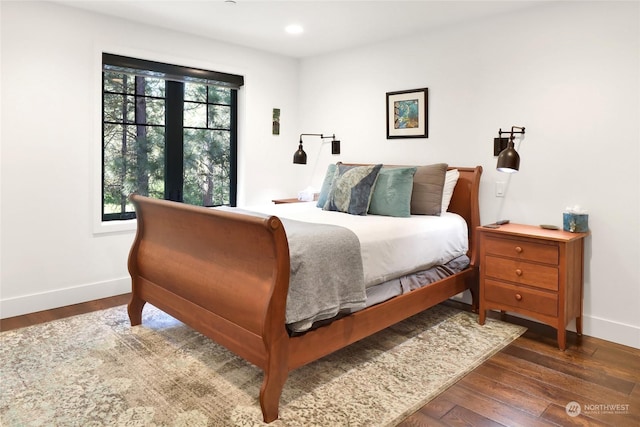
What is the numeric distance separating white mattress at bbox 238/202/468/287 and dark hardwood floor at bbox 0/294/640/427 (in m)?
0.73

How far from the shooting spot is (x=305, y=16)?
139 inches

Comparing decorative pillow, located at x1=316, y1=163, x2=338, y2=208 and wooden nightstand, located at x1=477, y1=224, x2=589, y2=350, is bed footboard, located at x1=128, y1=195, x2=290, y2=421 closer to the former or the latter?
decorative pillow, located at x1=316, y1=163, x2=338, y2=208

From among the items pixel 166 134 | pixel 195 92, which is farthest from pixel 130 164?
pixel 195 92

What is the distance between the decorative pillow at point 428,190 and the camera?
338 cm

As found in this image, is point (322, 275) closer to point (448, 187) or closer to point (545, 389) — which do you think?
point (545, 389)

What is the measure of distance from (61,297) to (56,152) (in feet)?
3.81

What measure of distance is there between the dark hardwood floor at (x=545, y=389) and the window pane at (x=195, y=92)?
8.26 feet

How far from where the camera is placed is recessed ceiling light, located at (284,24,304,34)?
380 cm

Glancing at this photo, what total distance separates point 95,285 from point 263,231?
2.45m

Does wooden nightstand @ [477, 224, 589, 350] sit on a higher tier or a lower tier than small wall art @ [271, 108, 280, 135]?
lower

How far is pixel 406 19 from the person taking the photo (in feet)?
11.6

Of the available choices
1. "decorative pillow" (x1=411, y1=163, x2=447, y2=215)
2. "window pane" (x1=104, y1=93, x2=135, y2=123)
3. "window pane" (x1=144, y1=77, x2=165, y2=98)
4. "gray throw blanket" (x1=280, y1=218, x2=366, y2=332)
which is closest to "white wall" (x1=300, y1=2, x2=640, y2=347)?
"decorative pillow" (x1=411, y1=163, x2=447, y2=215)

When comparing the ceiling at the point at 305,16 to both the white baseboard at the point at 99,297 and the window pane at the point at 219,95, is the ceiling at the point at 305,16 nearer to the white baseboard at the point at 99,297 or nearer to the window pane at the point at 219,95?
the window pane at the point at 219,95

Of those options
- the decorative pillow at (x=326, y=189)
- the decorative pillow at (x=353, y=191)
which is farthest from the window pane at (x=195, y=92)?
the decorative pillow at (x=353, y=191)
